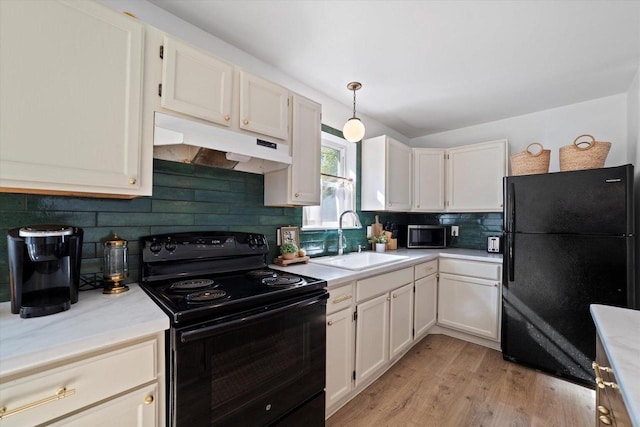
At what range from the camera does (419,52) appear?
192cm

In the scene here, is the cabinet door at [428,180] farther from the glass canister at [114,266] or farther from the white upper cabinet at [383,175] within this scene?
the glass canister at [114,266]

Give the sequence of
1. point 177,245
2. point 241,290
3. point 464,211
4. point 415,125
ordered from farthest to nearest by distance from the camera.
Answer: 1. point 415,125
2. point 464,211
3. point 177,245
4. point 241,290

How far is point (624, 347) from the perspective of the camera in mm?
759

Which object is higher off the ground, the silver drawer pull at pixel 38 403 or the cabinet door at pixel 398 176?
the cabinet door at pixel 398 176

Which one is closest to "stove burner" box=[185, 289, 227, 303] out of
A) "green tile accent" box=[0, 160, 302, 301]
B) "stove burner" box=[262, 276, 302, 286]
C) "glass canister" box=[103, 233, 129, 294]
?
"stove burner" box=[262, 276, 302, 286]

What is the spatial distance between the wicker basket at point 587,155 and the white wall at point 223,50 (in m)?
1.90

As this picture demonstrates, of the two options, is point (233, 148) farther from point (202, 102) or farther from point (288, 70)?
point (288, 70)

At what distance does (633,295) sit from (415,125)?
249cm

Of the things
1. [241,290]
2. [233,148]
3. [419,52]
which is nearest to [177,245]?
[241,290]

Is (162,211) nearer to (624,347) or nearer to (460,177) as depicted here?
(624,347)

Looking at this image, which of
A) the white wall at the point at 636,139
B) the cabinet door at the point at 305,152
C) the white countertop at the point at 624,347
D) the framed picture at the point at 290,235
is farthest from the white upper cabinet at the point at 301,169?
the white wall at the point at 636,139

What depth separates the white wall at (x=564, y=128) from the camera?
254 centimetres

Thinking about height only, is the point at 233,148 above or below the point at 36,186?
above

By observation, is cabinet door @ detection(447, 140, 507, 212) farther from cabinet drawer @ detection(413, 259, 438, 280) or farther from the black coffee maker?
the black coffee maker
